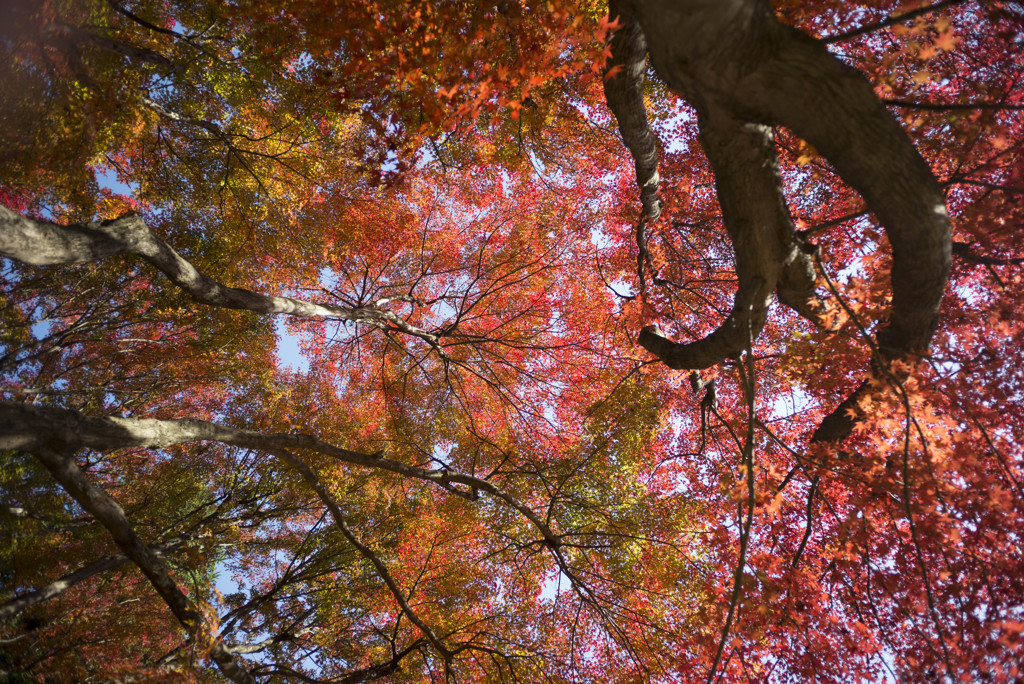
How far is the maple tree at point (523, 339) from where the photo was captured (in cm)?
274

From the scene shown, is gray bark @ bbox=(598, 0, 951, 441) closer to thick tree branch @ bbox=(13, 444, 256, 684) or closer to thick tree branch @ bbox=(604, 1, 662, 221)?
thick tree branch @ bbox=(604, 1, 662, 221)

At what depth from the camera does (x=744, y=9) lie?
6.19 feet

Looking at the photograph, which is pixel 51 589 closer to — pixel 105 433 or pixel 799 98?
pixel 105 433

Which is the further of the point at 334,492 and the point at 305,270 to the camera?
the point at 305,270

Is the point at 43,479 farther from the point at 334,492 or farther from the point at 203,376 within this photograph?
the point at 334,492

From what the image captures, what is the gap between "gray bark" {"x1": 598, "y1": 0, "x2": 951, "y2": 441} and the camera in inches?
77.3

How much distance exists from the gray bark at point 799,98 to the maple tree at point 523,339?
17mm

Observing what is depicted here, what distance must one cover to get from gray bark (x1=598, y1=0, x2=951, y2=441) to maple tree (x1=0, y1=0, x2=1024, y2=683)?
0.02m

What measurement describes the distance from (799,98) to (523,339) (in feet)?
18.2

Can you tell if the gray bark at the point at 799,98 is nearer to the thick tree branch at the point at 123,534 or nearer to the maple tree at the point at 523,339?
the maple tree at the point at 523,339

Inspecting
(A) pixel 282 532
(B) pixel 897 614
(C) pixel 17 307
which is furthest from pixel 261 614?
(B) pixel 897 614

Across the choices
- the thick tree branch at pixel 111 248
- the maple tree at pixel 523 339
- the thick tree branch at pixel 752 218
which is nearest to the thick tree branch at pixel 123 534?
the maple tree at pixel 523 339

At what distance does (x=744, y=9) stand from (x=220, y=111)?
27.7 feet

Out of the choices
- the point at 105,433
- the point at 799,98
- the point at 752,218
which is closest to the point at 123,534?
the point at 105,433
